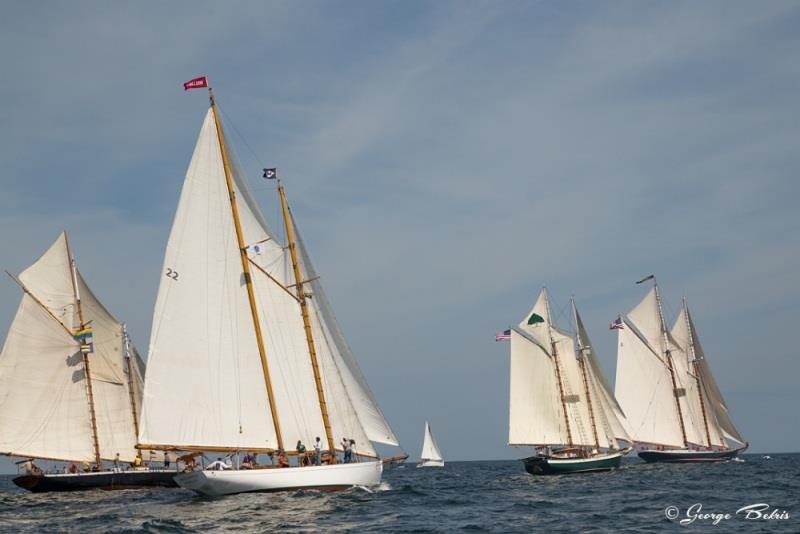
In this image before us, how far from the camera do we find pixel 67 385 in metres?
72.8

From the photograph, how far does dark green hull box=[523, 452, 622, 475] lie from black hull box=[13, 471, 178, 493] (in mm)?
31956

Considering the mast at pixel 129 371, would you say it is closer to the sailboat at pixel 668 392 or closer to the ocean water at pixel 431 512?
the ocean water at pixel 431 512

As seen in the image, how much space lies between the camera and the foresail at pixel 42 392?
69125 millimetres

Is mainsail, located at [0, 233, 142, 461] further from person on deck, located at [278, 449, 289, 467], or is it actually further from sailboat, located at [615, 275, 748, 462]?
sailboat, located at [615, 275, 748, 462]

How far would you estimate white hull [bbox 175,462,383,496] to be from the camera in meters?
46.9

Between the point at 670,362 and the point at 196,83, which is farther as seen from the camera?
the point at 670,362

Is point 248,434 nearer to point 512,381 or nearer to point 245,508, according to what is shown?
point 245,508

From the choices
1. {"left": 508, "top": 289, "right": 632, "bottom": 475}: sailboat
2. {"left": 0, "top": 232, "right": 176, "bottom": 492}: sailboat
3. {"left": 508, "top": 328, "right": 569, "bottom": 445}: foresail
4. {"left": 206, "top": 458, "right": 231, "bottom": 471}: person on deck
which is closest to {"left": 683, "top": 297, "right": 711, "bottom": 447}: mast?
{"left": 508, "top": 289, "right": 632, "bottom": 475}: sailboat

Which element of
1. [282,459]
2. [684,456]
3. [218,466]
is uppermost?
[684,456]

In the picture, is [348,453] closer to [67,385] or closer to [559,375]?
[67,385]

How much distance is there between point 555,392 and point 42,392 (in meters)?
45.1

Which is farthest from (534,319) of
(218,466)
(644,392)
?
(218,466)

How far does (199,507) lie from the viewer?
143ft

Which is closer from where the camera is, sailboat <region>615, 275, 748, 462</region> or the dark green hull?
the dark green hull
